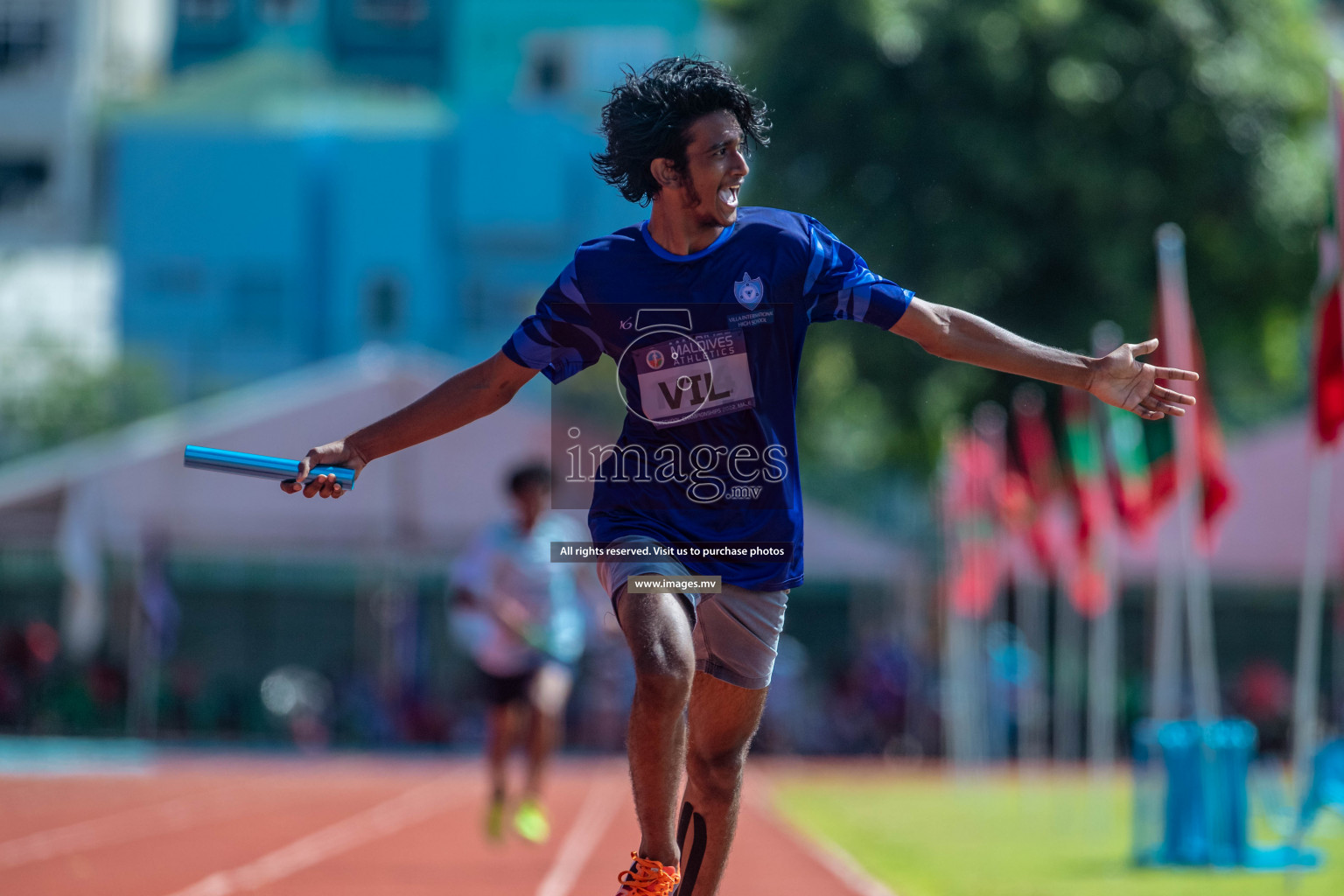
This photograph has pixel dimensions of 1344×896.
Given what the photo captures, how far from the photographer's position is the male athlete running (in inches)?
176

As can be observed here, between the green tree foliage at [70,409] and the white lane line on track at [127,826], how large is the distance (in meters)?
14.1

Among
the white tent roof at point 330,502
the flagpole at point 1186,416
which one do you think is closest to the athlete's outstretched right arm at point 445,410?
the flagpole at point 1186,416

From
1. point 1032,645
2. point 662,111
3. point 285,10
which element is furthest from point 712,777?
point 285,10

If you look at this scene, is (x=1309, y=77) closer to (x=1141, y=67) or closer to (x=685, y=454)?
(x=1141, y=67)

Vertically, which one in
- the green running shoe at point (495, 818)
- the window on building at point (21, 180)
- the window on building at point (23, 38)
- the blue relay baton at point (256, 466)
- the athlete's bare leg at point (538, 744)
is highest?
the window on building at point (23, 38)

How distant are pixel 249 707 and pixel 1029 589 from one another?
10648 mm

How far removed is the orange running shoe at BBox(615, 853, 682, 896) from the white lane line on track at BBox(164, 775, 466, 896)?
470 centimetres

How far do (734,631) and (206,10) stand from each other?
4511 centimetres

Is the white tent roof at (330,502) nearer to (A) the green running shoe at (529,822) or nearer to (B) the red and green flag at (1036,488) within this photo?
(B) the red and green flag at (1036,488)

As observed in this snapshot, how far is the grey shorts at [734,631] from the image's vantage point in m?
4.54

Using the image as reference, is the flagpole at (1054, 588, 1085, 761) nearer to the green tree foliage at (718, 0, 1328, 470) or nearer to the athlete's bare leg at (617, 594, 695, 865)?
the green tree foliage at (718, 0, 1328, 470)

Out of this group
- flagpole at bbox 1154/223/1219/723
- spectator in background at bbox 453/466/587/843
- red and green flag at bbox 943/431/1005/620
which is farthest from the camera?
red and green flag at bbox 943/431/1005/620

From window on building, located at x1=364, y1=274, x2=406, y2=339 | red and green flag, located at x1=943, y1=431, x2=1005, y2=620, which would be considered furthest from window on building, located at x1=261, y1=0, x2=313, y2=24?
red and green flag, located at x1=943, y1=431, x2=1005, y2=620

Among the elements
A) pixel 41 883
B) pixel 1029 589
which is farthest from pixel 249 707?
pixel 41 883
